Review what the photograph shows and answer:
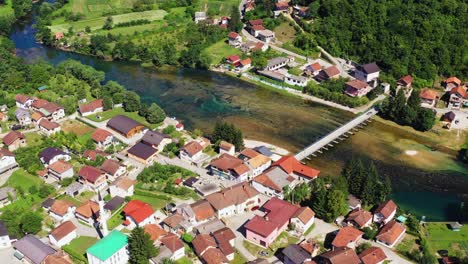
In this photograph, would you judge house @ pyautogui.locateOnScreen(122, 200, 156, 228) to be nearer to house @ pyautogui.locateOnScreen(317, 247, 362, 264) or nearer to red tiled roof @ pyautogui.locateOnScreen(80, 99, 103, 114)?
house @ pyautogui.locateOnScreen(317, 247, 362, 264)

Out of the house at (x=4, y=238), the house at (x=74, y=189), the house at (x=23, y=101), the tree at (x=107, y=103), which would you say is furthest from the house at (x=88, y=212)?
the house at (x=23, y=101)

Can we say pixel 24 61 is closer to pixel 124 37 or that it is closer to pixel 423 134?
pixel 124 37

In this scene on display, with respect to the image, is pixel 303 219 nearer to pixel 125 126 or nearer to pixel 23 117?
pixel 125 126

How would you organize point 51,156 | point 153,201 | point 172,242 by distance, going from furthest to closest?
point 51,156, point 153,201, point 172,242

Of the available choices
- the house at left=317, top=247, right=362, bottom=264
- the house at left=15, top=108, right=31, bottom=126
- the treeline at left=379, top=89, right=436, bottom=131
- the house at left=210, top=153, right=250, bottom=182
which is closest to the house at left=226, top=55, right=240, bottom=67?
the treeline at left=379, top=89, right=436, bottom=131

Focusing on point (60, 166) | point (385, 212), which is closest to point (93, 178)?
point (60, 166)

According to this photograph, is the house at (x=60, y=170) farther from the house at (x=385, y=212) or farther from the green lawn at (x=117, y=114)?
the house at (x=385, y=212)
